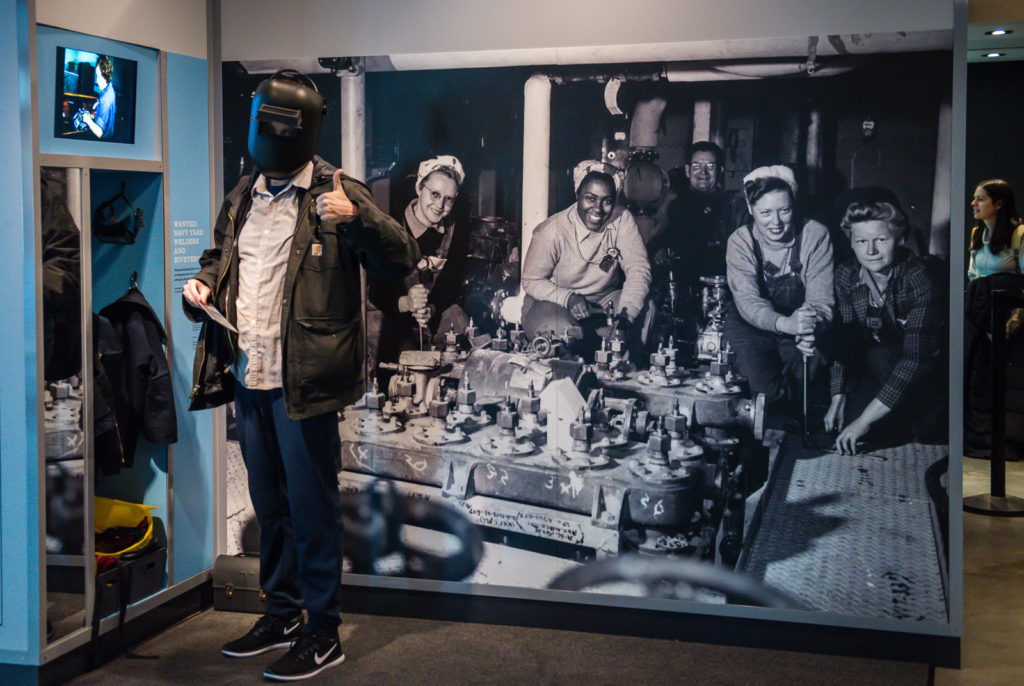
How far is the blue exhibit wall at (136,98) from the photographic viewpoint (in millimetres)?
3025

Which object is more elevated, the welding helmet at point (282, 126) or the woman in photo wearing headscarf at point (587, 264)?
the welding helmet at point (282, 126)

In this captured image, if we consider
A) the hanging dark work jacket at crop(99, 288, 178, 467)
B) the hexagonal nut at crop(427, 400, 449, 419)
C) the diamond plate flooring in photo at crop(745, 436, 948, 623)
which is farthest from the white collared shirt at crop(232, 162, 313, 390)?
A: the diamond plate flooring in photo at crop(745, 436, 948, 623)

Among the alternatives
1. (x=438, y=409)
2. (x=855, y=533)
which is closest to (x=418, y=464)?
(x=438, y=409)

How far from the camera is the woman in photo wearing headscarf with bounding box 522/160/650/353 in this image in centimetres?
346

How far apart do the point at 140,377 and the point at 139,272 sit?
354mm

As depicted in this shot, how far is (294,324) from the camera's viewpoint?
3094 millimetres

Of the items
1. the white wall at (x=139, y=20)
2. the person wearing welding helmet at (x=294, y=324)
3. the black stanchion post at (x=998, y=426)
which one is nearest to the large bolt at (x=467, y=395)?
the person wearing welding helmet at (x=294, y=324)

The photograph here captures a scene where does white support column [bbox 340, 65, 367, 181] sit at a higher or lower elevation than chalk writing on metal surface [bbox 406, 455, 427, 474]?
higher

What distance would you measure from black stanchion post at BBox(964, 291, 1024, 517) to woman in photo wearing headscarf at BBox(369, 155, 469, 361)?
3180 mm

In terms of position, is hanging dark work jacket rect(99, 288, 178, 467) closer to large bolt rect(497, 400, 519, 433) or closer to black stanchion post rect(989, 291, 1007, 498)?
large bolt rect(497, 400, 519, 433)

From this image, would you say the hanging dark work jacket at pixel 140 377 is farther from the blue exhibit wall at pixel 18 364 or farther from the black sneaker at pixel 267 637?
the black sneaker at pixel 267 637

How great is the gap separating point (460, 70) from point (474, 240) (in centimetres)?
56

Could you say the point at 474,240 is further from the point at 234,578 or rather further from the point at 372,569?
the point at 234,578

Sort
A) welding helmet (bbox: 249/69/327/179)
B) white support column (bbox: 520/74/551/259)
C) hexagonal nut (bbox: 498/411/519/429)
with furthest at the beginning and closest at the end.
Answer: hexagonal nut (bbox: 498/411/519/429)
white support column (bbox: 520/74/551/259)
welding helmet (bbox: 249/69/327/179)
